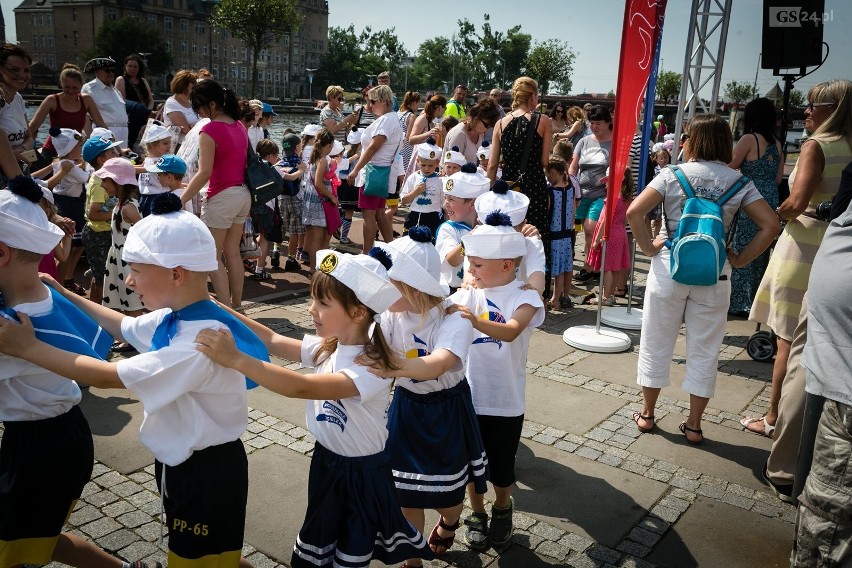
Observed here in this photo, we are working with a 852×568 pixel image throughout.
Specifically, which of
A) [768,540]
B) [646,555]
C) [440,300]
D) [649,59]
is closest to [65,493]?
[440,300]

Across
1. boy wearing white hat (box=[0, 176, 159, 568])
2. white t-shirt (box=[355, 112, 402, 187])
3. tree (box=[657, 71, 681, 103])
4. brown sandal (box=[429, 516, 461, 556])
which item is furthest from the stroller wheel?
tree (box=[657, 71, 681, 103])

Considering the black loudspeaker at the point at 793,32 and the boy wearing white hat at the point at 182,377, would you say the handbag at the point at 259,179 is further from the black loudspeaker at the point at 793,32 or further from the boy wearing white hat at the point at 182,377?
the black loudspeaker at the point at 793,32

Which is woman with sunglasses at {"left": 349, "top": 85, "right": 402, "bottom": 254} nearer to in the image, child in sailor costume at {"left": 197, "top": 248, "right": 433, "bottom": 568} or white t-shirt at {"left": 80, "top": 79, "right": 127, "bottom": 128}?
white t-shirt at {"left": 80, "top": 79, "right": 127, "bottom": 128}

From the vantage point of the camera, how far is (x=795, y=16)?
10188 millimetres

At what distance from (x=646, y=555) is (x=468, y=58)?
484ft

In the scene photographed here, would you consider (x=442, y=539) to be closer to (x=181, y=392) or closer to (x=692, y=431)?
(x=181, y=392)

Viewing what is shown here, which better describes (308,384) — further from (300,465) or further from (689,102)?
(689,102)

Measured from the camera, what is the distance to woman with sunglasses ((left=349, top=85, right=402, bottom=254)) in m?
8.74

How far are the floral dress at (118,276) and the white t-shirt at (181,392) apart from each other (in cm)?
329

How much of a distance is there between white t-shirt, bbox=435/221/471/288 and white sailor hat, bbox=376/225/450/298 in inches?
51.4

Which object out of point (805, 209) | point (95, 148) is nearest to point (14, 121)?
point (95, 148)

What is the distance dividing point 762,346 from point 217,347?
5646 mm

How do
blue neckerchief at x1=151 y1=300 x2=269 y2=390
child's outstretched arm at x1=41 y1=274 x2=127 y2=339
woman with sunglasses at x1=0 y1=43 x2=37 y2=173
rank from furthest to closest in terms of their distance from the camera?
woman with sunglasses at x1=0 y1=43 x2=37 y2=173 → child's outstretched arm at x1=41 y1=274 x2=127 y2=339 → blue neckerchief at x1=151 y1=300 x2=269 y2=390

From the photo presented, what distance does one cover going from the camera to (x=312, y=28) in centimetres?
13575
